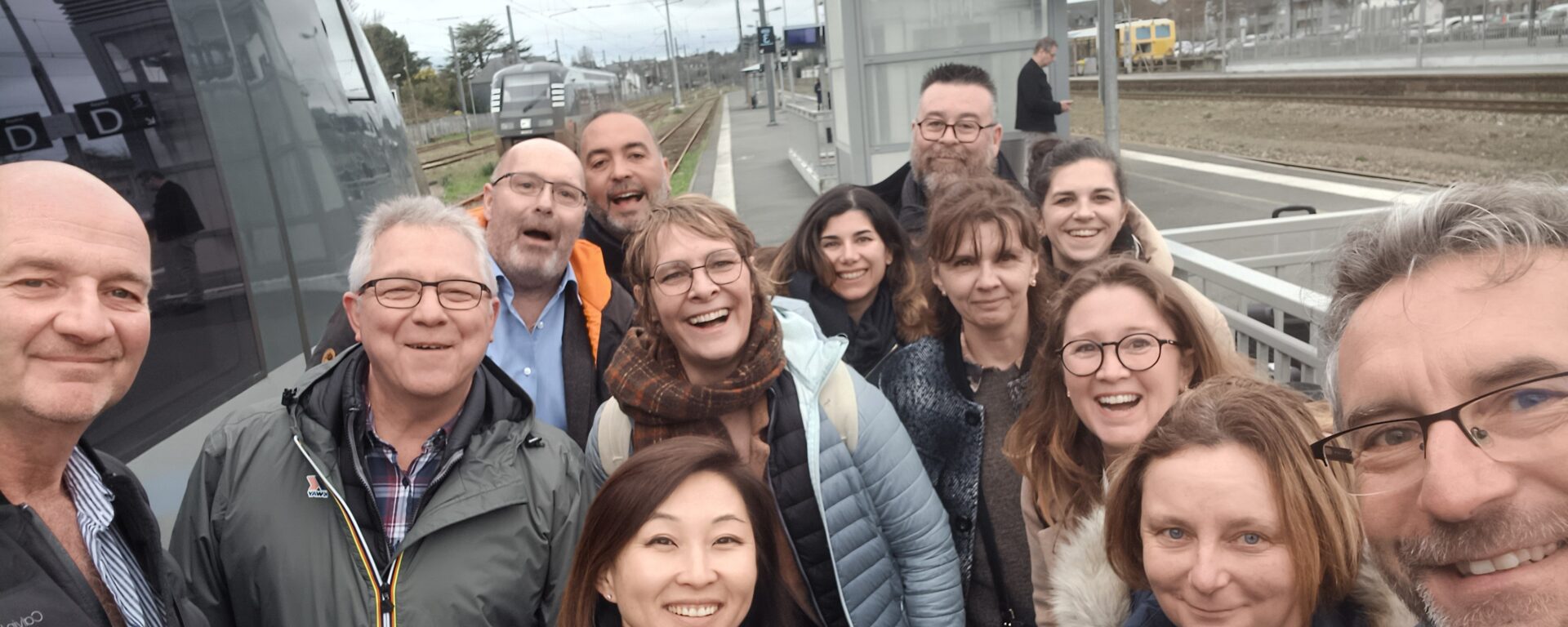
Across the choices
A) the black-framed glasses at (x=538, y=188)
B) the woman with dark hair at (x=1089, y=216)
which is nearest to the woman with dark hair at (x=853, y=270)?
the woman with dark hair at (x=1089, y=216)

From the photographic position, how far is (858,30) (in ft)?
33.7

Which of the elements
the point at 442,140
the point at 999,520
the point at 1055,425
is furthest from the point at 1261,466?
the point at 442,140

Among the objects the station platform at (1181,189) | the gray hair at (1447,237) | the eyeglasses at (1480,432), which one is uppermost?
the gray hair at (1447,237)

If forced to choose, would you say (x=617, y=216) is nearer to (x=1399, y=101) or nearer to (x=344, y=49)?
(x=344, y=49)

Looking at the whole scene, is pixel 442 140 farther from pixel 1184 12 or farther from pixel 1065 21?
pixel 1184 12

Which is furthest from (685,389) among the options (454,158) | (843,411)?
(454,158)

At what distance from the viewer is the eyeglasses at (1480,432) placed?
1410 millimetres

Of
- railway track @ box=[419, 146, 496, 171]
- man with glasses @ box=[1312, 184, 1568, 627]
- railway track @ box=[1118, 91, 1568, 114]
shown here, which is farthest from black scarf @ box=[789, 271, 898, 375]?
railway track @ box=[419, 146, 496, 171]

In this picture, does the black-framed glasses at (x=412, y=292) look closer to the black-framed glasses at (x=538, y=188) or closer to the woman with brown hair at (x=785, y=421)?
the woman with brown hair at (x=785, y=421)

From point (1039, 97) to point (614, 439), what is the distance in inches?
322

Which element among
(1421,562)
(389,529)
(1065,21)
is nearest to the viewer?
(1421,562)

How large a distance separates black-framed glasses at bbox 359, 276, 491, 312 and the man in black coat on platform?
8.18m

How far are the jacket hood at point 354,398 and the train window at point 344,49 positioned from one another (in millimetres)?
Answer: 2796

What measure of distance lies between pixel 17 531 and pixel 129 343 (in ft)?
1.05
